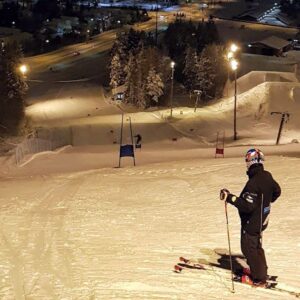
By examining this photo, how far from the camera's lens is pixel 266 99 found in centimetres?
4503

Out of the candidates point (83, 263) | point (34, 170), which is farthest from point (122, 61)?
point (83, 263)

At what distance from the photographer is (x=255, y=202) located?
6031 mm

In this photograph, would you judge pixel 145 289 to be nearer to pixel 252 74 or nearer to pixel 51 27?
pixel 252 74

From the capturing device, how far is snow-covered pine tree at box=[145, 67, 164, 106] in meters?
50.8

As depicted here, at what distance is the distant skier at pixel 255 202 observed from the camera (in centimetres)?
603

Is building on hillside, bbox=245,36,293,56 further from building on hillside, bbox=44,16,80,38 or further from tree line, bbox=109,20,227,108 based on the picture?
building on hillside, bbox=44,16,80,38

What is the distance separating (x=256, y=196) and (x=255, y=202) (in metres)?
0.07

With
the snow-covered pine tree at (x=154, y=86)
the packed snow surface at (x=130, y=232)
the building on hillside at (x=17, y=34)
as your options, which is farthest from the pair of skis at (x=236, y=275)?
the building on hillside at (x=17, y=34)

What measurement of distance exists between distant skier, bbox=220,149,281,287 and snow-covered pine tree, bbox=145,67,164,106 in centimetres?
4482

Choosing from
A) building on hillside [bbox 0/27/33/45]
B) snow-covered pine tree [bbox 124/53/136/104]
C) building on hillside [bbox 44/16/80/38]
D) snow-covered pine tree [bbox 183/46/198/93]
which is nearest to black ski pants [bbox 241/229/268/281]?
snow-covered pine tree [bbox 124/53/136/104]

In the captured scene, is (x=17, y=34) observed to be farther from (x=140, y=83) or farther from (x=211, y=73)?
(x=211, y=73)

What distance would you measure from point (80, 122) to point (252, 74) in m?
19.0

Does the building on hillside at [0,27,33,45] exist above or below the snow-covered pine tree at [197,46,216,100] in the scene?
above

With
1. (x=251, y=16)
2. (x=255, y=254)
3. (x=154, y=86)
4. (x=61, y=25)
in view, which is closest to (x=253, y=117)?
(x=154, y=86)
